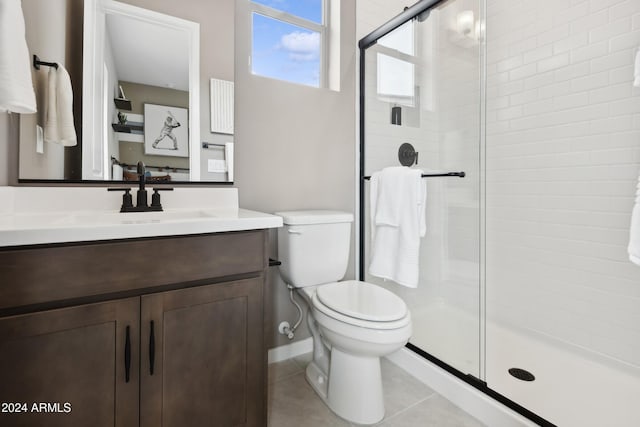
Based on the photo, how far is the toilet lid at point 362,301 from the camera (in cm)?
128

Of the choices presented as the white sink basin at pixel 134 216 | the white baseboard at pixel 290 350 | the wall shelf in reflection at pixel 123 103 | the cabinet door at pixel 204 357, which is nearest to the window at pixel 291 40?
the wall shelf in reflection at pixel 123 103

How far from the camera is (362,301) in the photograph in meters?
1.42

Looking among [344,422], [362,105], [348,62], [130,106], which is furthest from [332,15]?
[344,422]

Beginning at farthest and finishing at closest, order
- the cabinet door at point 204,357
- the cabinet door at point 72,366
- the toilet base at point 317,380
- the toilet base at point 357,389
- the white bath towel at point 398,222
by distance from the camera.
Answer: the white bath towel at point 398,222
the toilet base at point 317,380
the toilet base at point 357,389
the cabinet door at point 204,357
the cabinet door at point 72,366

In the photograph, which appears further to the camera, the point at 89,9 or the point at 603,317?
the point at 603,317

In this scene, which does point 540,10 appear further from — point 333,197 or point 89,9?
point 89,9

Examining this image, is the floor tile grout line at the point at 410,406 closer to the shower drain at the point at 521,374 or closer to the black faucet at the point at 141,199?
the shower drain at the point at 521,374

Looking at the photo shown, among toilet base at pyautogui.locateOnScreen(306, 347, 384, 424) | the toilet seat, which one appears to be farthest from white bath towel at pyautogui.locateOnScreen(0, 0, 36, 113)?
toilet base at pyautogui.locateOnScreen(306, 347, 384, 424)

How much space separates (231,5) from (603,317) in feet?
8.25

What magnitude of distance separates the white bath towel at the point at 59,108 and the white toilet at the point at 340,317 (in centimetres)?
95

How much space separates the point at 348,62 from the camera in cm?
206

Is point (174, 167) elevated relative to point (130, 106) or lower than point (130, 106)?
lower

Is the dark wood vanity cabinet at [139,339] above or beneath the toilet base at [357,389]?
above

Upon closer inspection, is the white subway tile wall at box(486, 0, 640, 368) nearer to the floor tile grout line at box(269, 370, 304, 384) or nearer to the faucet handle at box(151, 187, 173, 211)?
the floor tile grout line at box(269, 370, 304, 384)
